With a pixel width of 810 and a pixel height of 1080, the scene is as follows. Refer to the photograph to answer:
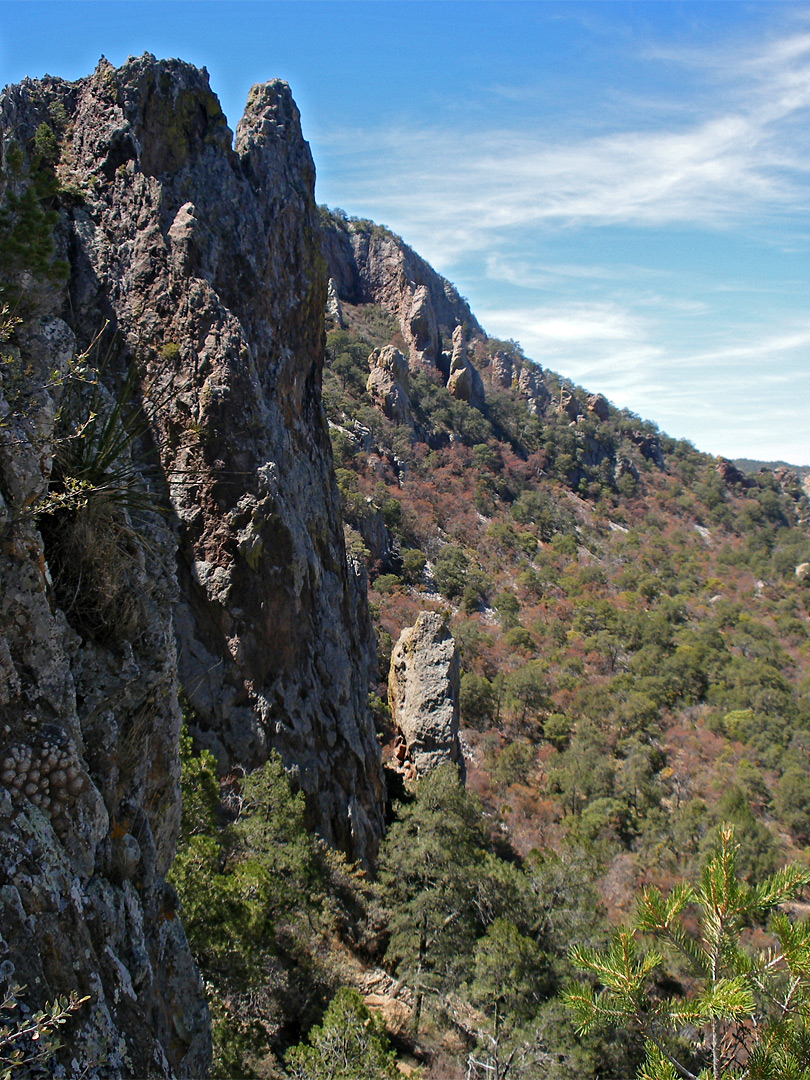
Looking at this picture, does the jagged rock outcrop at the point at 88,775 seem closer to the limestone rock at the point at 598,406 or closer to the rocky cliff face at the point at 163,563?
the rocky cliff face at the point at 163,563

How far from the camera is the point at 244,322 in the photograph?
41.6 ft

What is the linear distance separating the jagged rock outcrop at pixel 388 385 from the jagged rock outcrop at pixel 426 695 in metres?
31.0

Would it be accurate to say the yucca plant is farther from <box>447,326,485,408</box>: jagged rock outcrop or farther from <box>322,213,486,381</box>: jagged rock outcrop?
<box>322,213,486,381</box>: jagged rock outcrop

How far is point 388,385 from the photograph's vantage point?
47031mm

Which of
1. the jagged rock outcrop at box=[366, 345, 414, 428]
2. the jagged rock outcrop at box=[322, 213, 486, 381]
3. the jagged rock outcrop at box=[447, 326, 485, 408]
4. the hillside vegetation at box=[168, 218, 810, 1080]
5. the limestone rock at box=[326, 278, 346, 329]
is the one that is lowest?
the hillside vegetation at box=[168, 218, 810, 1080]

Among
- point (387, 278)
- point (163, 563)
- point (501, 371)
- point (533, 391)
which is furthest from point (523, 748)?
point (501, 371)

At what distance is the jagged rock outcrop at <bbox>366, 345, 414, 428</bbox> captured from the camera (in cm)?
4706

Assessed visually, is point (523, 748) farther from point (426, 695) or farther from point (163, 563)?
point (163, 563)

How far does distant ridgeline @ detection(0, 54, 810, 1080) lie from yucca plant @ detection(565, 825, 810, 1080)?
0.08 meters

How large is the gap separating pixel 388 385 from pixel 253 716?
1516 inches

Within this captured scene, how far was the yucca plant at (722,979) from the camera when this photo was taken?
11.7 ft

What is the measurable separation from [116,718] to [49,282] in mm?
4388

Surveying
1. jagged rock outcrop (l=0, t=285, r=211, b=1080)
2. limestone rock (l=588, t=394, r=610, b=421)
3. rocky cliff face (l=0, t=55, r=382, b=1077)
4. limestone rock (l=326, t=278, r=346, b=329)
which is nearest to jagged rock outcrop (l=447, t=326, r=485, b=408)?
limestone rock (l=326, t=278, r=346, b=329)

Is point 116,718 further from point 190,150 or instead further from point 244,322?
point 190,150
